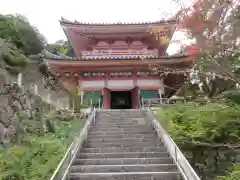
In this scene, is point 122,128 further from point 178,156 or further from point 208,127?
point 178,156

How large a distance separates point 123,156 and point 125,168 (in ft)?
3.04

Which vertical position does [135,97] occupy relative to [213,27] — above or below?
below

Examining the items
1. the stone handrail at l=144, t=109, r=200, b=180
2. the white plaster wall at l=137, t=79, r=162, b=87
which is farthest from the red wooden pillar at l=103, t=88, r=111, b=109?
the stone handrail at l=144, t=109, r=200, b=180

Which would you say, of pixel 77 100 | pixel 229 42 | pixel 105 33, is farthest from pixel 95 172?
pixel 105 33

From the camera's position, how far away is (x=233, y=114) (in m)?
9.29

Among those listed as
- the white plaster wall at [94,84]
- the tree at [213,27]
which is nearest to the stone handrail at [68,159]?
the tree at [213,27]

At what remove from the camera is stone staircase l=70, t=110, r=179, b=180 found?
265 inches

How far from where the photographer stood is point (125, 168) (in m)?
7.15

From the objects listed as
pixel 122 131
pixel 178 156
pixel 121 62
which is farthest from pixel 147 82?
pixel 178 156

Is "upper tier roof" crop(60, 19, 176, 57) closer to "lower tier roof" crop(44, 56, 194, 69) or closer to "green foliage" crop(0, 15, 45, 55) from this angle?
"lower tier roof" crop(44, 56, 194, 69)

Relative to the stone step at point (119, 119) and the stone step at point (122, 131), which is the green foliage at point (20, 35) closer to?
the stone step at point (119, 119)

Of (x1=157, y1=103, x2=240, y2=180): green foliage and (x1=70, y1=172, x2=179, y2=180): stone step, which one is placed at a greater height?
(x1=157, y1=103, x2=240, y2=180): green foliage

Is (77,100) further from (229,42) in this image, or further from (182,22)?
(229,42)

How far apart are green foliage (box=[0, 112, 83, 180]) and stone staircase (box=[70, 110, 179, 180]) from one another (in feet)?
2.46
